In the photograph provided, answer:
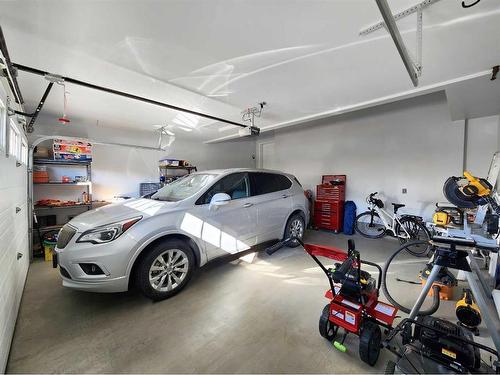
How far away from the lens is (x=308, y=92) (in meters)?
3.20

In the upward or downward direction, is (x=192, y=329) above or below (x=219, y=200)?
below

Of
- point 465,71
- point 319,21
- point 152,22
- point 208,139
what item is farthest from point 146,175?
point 465,71

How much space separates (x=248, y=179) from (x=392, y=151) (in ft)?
12.1

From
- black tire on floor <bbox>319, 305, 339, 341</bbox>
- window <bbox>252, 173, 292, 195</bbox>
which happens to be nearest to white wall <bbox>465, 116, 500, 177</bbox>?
window <bbox>252, 173, 292, 195</bbox>

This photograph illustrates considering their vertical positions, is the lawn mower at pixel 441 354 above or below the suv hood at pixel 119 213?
below

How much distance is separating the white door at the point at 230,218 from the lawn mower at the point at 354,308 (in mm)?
1274

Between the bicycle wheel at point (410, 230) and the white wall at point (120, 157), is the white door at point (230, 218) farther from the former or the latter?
the white wall at point (120, 157)

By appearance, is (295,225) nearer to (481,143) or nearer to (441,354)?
(441,354)

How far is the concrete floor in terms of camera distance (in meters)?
1.53

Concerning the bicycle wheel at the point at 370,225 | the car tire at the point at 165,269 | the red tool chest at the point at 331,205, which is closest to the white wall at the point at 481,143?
the bicycle wheel at the point at 370,225

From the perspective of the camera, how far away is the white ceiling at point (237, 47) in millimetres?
1609

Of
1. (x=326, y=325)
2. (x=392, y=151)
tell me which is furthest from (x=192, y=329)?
(x=392, y=151)

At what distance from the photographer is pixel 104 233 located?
2080 millimetres

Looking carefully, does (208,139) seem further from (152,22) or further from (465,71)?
(465,71)
